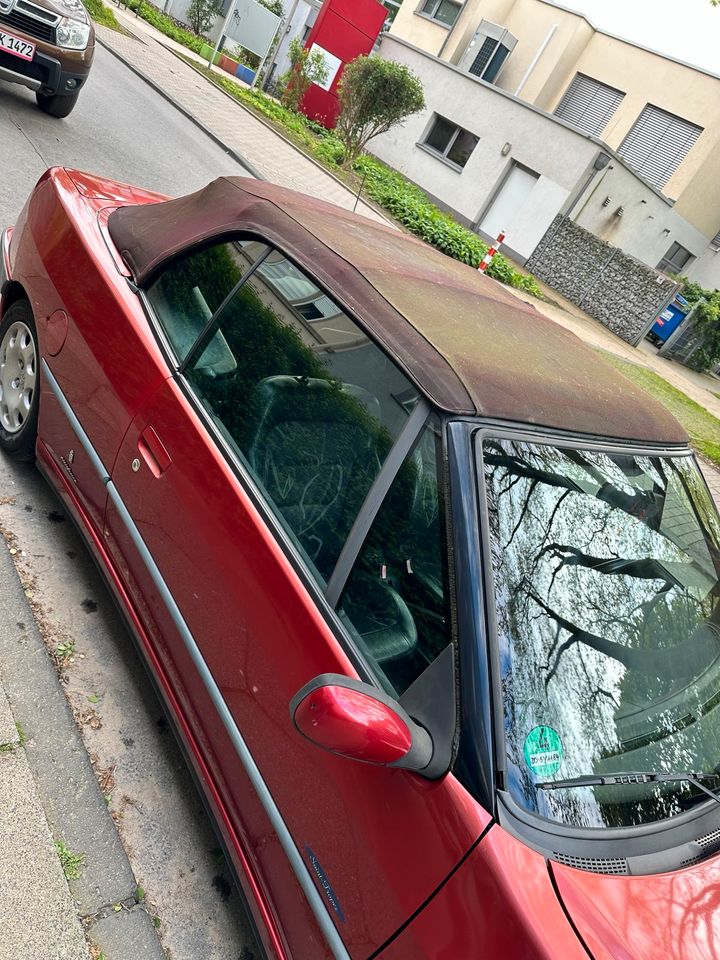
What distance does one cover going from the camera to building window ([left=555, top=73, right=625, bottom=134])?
2505cm

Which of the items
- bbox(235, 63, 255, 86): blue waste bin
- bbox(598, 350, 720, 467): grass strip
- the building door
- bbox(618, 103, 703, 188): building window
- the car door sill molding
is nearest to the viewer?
the car door sill molding

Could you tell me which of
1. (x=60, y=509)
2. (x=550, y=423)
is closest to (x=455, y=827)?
(x=550, y=423)

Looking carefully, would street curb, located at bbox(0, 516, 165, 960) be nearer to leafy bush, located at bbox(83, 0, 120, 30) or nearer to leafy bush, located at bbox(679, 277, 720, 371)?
leafy bush, located at bbox(679, 277, 720, 371)

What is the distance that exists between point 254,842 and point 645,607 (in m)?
1.22

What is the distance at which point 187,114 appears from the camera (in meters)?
13.5

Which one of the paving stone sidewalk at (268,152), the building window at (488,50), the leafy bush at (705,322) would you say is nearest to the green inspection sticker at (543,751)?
the paving stone sidewalk at (268,152)

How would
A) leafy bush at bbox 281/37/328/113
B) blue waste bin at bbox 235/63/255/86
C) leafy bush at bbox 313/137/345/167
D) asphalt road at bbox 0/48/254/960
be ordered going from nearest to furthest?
1. asphalt road at bbox 0/48/254/960
2. leafy bush at bbox 313/137/345/167
3. leafy bush at bbox 281/37/328/113
4. blue waste bin at bbox 235/63/255/86

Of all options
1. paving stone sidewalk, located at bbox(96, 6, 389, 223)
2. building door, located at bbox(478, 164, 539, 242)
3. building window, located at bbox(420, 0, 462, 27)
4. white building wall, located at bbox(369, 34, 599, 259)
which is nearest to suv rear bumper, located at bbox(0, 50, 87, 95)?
paving stone sidewalk, located at bbox(96, 6, 389, 223)

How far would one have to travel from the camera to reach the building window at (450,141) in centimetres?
2155

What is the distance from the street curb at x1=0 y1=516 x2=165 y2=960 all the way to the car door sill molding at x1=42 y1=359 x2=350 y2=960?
1.83 feet

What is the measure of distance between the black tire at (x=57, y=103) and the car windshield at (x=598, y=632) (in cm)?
854

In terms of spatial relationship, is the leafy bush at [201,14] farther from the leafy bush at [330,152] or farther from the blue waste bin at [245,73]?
the leafy bush at [330,152]

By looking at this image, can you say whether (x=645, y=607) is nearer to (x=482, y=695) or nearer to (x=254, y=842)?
(x=482, y=695)

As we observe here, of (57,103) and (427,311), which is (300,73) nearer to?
(57,103)
